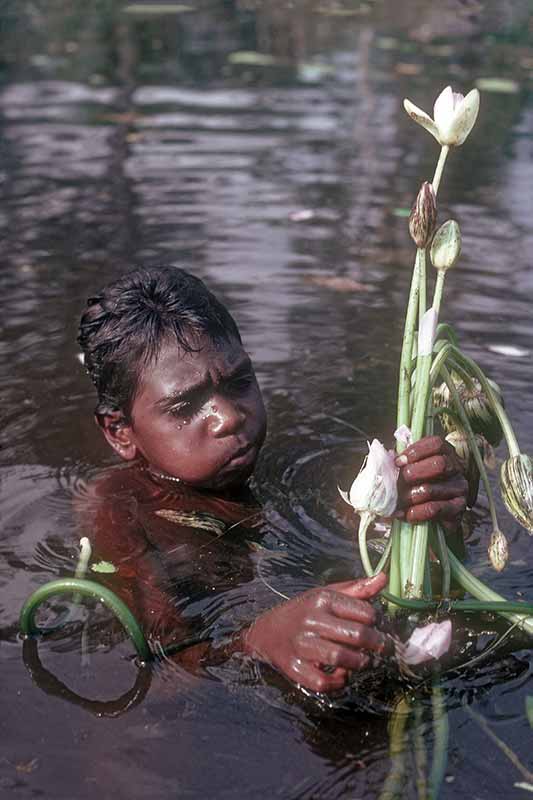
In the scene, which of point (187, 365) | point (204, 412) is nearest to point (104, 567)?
point (204, 412)

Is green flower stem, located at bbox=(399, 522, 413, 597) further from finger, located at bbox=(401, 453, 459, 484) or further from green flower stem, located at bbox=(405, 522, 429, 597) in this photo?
finger, located at bbox=(401, 453, 459, 484)

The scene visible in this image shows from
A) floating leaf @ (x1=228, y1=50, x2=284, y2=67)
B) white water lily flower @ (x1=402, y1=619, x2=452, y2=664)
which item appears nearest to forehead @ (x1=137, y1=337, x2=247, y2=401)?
white water lily flower @ (x1=402, y1=619, x2=452, y2=664)

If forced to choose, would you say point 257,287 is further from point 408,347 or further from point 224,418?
point 408,347

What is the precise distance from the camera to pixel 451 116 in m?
2.71

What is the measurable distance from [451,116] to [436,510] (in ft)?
3.11

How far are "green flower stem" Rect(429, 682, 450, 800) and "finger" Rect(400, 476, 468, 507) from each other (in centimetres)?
47

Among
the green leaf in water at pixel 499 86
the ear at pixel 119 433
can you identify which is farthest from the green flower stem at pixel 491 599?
the green leaf in water at pixel 499 86

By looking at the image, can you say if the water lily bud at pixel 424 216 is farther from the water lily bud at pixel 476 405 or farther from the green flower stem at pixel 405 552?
the green flower stem at pixel 405 552

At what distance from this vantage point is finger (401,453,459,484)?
2824 mm

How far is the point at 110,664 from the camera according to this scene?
10.1 feet

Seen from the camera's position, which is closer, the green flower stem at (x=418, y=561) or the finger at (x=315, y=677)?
the finger at (x=315, y=677)

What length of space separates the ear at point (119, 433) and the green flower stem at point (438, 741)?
58.3 inches

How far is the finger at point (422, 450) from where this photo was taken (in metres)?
2.83

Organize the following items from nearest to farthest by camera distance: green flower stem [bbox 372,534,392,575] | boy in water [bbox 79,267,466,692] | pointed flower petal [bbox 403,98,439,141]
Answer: pointed flower petal [bbox 403,98,439,141] → green flower stem [bbox 372,534,392,575] → boy in water [bbox 79,267,466,692]
